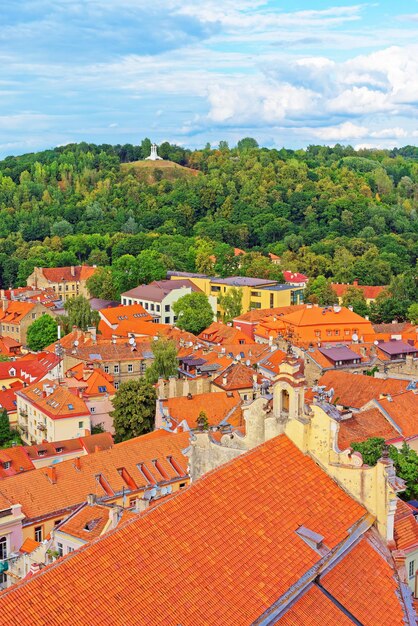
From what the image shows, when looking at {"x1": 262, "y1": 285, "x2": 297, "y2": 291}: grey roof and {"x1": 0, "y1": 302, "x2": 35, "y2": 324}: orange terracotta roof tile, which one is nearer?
{"x1": 0, "y1": 302, "x2": 35, "y2": 324}: orange terracotta roof tile

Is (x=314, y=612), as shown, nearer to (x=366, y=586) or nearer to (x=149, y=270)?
(x=366, y=586)

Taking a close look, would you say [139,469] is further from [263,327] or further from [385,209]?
[385,209]

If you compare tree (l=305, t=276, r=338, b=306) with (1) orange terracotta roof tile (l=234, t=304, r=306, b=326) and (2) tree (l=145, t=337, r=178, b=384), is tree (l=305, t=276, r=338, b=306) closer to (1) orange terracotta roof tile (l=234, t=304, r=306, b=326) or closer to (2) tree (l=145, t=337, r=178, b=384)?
(1) orange terracotta roof tile (l=234, t=304, r=306, b=326)

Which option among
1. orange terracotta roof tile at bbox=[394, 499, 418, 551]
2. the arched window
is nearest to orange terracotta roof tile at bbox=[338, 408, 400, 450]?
orange terracotta roof tile at bbox=[394, 499, 418, 551]

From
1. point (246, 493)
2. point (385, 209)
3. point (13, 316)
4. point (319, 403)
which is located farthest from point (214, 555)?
point (385, 209)

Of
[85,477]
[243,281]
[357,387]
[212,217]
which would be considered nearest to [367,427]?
[357,387]

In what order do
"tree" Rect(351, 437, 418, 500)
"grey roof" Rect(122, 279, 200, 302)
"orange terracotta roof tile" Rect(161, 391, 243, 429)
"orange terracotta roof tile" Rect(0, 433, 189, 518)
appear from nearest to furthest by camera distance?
1. "tree" Rect(351, 437, 418, 500)
2. "orange terracotta roof tile" Rect(0, 433, 189, 518)
3. "orange terracotta roof tile" Rect(161, 391, 243, 429)
4. "grey roof" Rect(122, 279, 200, 302)

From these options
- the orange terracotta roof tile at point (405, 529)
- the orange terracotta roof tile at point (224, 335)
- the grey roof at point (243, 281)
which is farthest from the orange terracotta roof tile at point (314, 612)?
the grey roof at point (243, 281)
